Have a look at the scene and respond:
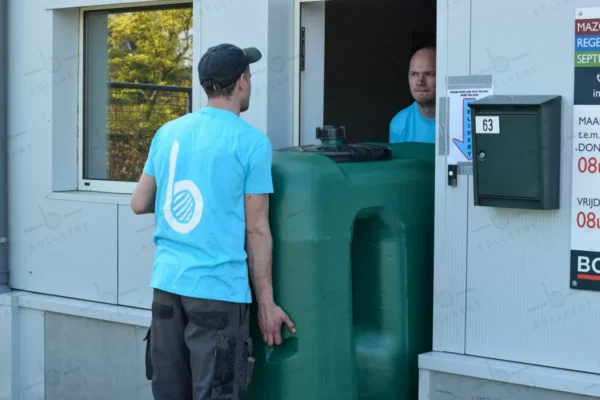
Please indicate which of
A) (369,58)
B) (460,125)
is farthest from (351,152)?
(369,58)

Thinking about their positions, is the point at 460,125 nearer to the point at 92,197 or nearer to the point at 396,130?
the point at 396,130

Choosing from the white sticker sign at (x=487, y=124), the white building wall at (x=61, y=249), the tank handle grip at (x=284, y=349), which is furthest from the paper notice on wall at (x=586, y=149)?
the white building wall at (x=61, y=249)

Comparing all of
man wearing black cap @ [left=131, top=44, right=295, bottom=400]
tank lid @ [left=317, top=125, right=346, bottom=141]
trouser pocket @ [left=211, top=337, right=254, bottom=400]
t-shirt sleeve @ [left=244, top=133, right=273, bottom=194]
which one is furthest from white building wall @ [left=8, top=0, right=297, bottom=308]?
trouser pocket @ [left=211, top=337, right=254, bottom=400]

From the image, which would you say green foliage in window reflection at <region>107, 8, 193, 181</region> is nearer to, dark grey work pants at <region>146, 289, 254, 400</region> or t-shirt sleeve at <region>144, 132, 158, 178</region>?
t-shirt sleeve at <region>144, 132, 158, 178</region>

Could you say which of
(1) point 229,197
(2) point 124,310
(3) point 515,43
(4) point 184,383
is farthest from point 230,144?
(2) point 124,310

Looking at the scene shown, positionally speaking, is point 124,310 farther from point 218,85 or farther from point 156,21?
point 218,85

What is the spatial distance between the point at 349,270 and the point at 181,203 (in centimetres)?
73

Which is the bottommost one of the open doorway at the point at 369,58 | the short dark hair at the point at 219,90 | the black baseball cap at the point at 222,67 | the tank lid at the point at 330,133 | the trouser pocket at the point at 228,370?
the trouser pocket at the point at 228,370

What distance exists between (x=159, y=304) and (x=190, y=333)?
185mm

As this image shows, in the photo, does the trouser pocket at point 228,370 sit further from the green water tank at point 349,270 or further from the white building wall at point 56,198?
the white building wall at point 56,198

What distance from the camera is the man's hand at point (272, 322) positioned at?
387cm

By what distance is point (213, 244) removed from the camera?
3781 mm

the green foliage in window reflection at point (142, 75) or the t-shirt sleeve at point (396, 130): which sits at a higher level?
the green foliage in window reflection at point (142, 75)

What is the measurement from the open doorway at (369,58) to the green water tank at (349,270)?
9.55 ft
